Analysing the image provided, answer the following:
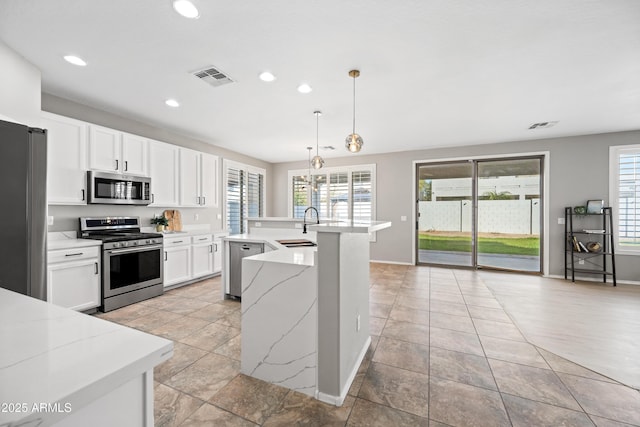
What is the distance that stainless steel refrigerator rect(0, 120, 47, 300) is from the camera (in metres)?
1.54

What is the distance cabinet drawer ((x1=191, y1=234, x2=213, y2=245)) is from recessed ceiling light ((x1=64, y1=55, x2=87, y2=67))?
264 cm

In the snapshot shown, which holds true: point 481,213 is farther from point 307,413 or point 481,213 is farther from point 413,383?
point 307,413

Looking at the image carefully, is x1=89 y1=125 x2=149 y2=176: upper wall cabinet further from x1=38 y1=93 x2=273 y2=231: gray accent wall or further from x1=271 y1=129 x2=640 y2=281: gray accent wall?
x1=271 y1=129 x2=640 y2=281: gray accent wall

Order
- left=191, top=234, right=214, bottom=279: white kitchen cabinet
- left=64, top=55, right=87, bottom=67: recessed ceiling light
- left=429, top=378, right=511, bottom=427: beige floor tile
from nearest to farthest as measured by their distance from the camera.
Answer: left=429, top=378, right=511, bottom=427: beige floor tile, left=64, top=55, right=87, bottom=67: recessed ceiling light, left=191, top=234, right=214, bottom=279: white kitchen cabinet

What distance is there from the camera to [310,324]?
1.85 meters

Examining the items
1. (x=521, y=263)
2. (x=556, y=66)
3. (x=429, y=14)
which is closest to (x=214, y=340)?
(x=429, y=14)

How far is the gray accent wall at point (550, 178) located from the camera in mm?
4703

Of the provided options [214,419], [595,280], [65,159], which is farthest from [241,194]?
[595,280]

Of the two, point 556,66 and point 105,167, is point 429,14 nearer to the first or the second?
point 556,66

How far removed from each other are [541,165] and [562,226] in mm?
1206

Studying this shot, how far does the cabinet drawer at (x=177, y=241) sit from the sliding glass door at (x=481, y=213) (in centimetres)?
466

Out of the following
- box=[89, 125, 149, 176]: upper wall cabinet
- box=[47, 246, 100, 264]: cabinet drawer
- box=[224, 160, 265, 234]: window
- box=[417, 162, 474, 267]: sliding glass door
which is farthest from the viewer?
box=[224, 160, 265, 234]: window

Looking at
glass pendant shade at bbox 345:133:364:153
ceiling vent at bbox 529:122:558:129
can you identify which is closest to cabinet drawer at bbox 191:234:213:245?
glass pendant shade at bbox 345:133:364:153

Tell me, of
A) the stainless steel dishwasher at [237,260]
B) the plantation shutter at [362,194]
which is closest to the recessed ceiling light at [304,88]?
the stainless steel dishwasher at [237,260]
